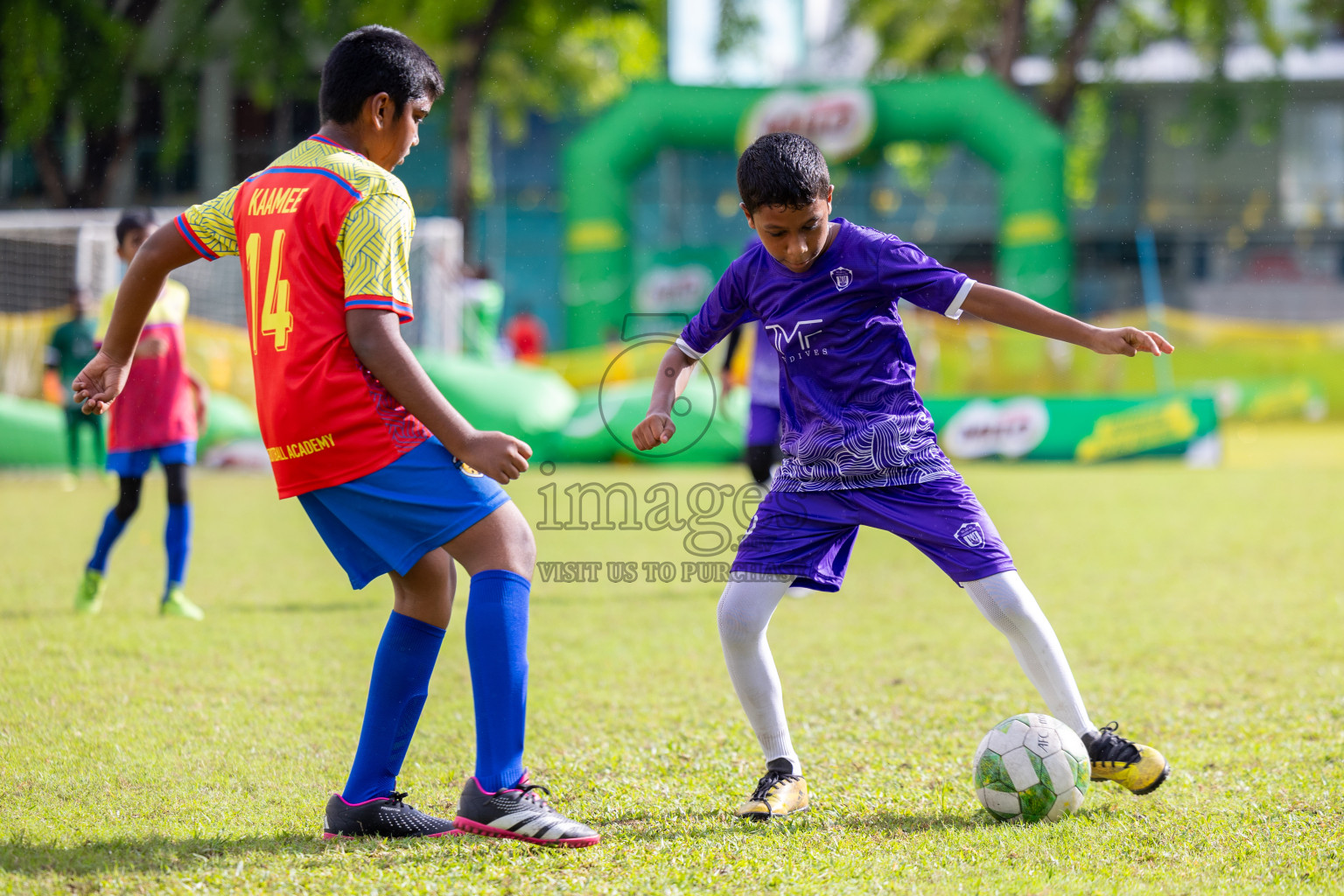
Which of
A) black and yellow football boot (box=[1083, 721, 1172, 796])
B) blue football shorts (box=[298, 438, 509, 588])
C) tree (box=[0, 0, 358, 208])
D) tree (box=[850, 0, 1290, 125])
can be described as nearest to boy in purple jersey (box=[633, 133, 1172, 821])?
black and yellow football boot (box=[1083, 721, 1172, 796])

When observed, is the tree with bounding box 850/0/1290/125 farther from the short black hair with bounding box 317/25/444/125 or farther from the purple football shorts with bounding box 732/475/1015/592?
the short black hair with bounding box 317/25/444/125

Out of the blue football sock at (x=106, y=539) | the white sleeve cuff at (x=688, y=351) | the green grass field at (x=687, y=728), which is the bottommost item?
the green grass field at (x=687, y=728)

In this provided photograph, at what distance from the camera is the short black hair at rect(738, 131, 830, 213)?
294cm

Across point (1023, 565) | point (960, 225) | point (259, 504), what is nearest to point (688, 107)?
point (259, 504)

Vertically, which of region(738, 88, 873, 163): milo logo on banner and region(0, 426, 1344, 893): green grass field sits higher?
region(738, 88, 873, 163): milo logo on banner

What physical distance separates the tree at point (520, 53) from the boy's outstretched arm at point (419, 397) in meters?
18.3

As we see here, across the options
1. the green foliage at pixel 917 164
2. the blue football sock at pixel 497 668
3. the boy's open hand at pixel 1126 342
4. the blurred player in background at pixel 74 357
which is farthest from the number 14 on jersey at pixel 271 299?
the green foliage at pixel 917 164

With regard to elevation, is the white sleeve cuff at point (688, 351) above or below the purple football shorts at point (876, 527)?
above

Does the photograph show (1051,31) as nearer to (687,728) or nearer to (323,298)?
(687,728)

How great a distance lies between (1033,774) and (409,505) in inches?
64.5

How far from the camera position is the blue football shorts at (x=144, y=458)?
5875 millimetres

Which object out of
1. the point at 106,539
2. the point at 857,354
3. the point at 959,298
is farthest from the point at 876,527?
the point at 106,539

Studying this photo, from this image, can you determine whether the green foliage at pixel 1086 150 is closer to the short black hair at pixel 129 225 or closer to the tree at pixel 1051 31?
the tree at pixel 1051 31

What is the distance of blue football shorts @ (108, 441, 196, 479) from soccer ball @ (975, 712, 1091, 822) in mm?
4325
